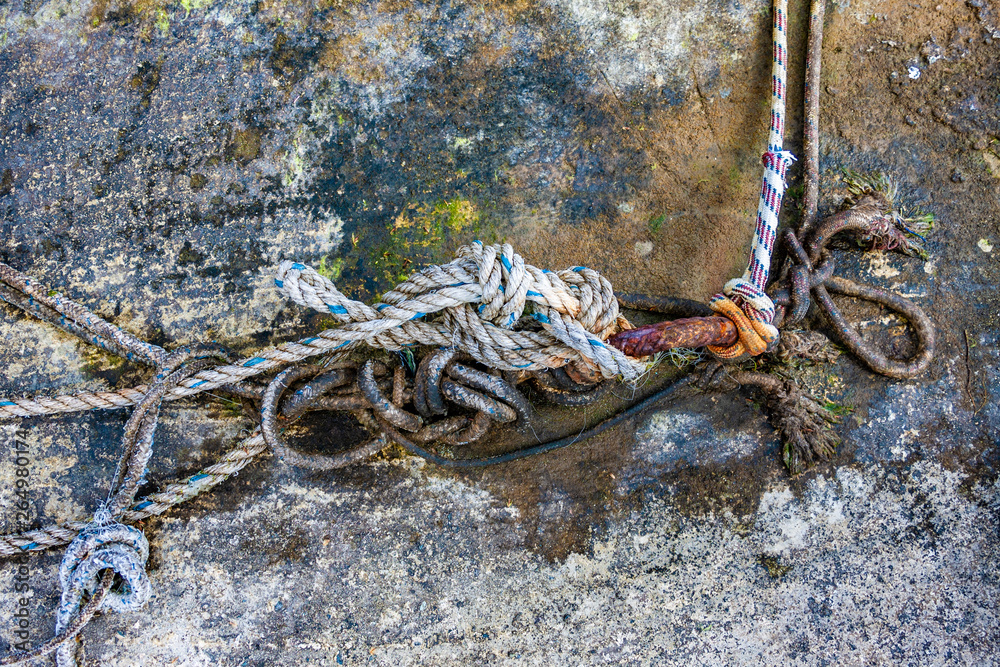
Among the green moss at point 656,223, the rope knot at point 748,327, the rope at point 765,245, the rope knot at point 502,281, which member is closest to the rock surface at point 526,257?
the green moss at point 656,223

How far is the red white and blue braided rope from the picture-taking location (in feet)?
5.47

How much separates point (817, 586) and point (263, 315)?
184cm

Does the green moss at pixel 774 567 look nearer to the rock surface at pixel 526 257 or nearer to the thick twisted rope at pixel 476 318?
the rock surface at pixel 526 257

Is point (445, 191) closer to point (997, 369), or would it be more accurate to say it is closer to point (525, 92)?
point (525, 92)

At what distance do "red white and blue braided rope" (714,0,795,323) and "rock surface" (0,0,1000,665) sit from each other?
11 cm

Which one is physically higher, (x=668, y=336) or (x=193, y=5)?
(x=193, y=5)

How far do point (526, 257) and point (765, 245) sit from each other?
70cm

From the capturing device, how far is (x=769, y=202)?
1775 mm

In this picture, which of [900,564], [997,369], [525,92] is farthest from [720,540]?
[525,92]

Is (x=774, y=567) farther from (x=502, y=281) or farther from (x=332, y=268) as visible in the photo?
(x=332, y=268)

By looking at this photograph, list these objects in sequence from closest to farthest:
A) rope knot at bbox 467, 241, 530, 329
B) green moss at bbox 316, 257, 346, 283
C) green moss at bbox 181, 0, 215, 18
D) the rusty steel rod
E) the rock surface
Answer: rope knot at bbox 467, 241, 530, 329 → the rusty steel rod → the rock surface → green moss at bbox 316, 257, 346, 283 → green moss at bbox 181, 0, 215, 18

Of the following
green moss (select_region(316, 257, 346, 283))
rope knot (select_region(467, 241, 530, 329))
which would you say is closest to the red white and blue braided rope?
rope knot (select_region(467, 241, 530, 329))

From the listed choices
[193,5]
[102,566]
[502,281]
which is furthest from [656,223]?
[102,566]

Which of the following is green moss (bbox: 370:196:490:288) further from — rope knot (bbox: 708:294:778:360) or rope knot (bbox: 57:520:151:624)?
rope knot (bbox: 57:520:151:624)
